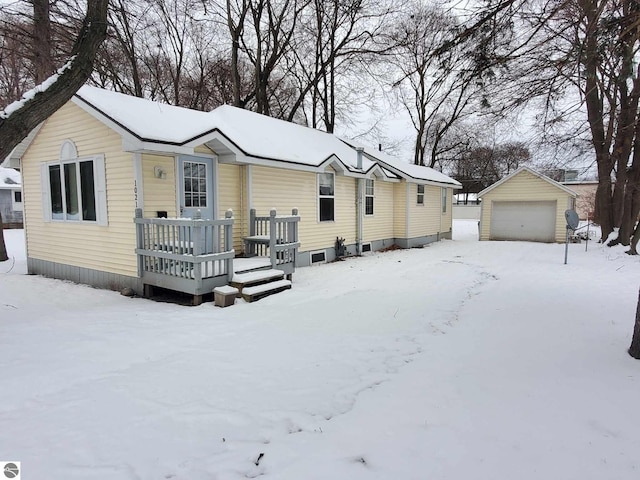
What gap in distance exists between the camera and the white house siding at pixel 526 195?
16.9m

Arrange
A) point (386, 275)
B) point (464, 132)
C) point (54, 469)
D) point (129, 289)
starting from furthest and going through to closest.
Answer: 1. point (464, 132)
2. point (386, 275)
3. point (129, 289)
4. point (54, 469)

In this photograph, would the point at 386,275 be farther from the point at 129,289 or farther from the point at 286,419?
the point at 286,419

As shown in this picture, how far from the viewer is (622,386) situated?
336 centimetres

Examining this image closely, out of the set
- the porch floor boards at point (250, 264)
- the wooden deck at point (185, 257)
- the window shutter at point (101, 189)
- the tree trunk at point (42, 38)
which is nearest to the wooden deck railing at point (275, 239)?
the porch floor boards at point (250, 264)

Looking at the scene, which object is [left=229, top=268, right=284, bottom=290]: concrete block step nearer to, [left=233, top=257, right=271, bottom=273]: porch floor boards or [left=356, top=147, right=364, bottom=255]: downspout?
[left=233, top=257, right=271, bottom=273]: porch floor boards

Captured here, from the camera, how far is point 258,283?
699 cm

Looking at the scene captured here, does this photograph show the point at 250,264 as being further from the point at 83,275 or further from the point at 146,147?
the point at 83,275

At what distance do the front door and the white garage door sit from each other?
15410 millimetres

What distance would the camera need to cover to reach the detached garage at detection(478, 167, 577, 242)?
1708cm

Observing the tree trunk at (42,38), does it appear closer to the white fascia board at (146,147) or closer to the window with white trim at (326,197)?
the white fascia board at (146,147)

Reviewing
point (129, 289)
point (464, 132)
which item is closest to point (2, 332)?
point (129, 289)

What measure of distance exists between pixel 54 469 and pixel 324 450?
5.44ft

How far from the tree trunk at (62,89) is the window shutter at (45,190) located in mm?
4520

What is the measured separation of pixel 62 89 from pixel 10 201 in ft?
77.2
